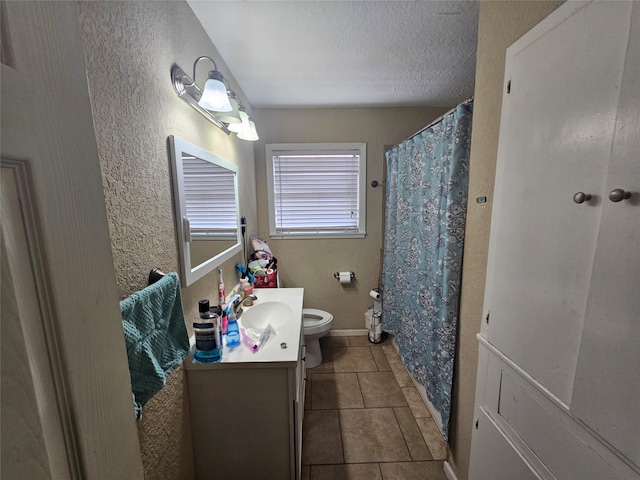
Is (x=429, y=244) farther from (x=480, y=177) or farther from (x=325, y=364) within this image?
(x=325, y=364)

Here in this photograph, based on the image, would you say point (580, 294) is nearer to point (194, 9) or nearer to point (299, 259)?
point (194, 9)

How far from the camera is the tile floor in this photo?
1463 millimetres

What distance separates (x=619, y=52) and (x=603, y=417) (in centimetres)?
88

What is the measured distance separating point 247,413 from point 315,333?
1101 mm

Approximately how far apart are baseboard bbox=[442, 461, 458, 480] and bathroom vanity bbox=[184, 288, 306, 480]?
Answer: 0.85 metres

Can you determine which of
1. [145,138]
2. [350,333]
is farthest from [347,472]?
[145,138]

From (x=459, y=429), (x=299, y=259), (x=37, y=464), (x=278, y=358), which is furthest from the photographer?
(x=299, y=259)

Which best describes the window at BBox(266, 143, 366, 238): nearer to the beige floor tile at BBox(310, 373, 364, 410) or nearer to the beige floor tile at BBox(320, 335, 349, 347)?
the beige floor tile at BBox(320, 335, 349, 347)

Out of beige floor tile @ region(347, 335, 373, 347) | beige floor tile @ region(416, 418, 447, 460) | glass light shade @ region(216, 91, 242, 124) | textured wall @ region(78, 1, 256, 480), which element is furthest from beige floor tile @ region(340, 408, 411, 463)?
glass light shade @ region(216, 91, 242, 124)

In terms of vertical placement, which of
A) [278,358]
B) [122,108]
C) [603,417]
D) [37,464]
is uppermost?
[122,108]

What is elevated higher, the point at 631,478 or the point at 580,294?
the point at 580,294

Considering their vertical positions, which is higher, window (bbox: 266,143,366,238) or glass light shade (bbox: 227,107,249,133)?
glass light shade (bbox: 227,107,249,133)

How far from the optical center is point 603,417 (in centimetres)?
64

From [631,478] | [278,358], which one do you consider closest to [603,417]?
A: [631,478]
